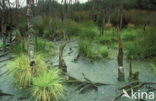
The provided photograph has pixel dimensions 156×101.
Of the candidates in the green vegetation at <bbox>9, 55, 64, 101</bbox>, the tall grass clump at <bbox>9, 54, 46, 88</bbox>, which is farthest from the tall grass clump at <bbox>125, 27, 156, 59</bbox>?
the tall grass clump at <bbox>9, 54, 46, 88</bbox>

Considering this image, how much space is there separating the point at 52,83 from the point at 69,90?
77 cm

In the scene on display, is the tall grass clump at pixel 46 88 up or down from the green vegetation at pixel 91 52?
down

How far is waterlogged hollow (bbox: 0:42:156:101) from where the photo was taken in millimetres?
3915

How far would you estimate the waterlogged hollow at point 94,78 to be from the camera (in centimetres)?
391

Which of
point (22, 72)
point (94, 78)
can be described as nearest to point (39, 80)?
point (22, 72)

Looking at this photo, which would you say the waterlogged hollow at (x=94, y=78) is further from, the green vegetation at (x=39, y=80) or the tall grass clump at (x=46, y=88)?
the tall grass clump at (x=46, y=88)

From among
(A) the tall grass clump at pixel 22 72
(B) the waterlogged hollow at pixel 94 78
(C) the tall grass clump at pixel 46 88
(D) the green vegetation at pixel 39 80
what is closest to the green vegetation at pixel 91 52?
(B) the waterlogged hollow at pixel 94 78

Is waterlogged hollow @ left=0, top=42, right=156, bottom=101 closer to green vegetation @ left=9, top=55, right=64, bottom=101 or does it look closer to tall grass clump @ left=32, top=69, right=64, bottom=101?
green vegetation @ left=9, top=55, right=64, bottom=101

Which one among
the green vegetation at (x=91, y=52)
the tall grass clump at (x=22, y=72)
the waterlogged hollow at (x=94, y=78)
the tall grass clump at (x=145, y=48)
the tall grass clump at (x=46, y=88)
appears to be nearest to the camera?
the tall grass clump at (x=46, y=88)

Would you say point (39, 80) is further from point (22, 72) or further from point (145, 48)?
point (145, 48)

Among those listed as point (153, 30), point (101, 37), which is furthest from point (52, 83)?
point (101, 37)

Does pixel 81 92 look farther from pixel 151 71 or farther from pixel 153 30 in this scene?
pixel 153 30

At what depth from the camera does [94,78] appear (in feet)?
16.5

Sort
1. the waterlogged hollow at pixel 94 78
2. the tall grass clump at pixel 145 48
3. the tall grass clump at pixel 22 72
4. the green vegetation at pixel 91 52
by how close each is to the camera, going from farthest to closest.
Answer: the green vegetation at pixel 91 52, the tall grass clump at pixel 145 48, the tall grass clump at pixel 22 72, the waterlogged hollow at pixel 94 78
